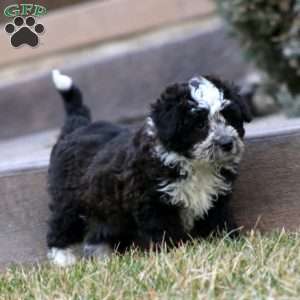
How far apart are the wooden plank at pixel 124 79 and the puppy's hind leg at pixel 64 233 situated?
423cm

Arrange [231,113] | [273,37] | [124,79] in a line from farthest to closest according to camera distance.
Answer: [124,79] < [273,37] < [231,113]

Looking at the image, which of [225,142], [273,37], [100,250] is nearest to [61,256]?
[100,250]

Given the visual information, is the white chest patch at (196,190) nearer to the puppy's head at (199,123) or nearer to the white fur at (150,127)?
the puppy's head at (199,123)

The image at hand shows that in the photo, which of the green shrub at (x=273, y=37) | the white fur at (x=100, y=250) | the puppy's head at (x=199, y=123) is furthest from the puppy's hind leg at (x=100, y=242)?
the green shrub at (x=273, y=37)

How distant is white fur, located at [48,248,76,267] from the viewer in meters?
5.50

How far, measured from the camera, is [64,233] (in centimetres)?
554

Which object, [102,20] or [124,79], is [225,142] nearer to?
[124,79]

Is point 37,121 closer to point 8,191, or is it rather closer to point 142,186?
point 8,191

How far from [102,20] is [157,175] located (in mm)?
5539

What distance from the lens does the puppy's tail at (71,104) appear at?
19.4 feet

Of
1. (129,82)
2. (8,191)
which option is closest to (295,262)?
(8,191)

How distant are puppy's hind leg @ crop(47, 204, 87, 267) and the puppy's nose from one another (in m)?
1.23

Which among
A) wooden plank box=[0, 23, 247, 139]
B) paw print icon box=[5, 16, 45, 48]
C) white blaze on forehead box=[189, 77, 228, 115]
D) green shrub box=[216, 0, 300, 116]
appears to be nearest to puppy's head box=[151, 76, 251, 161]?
white blaze on forehead box=[189, 77, 228, 115]

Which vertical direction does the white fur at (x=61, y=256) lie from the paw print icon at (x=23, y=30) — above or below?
below
